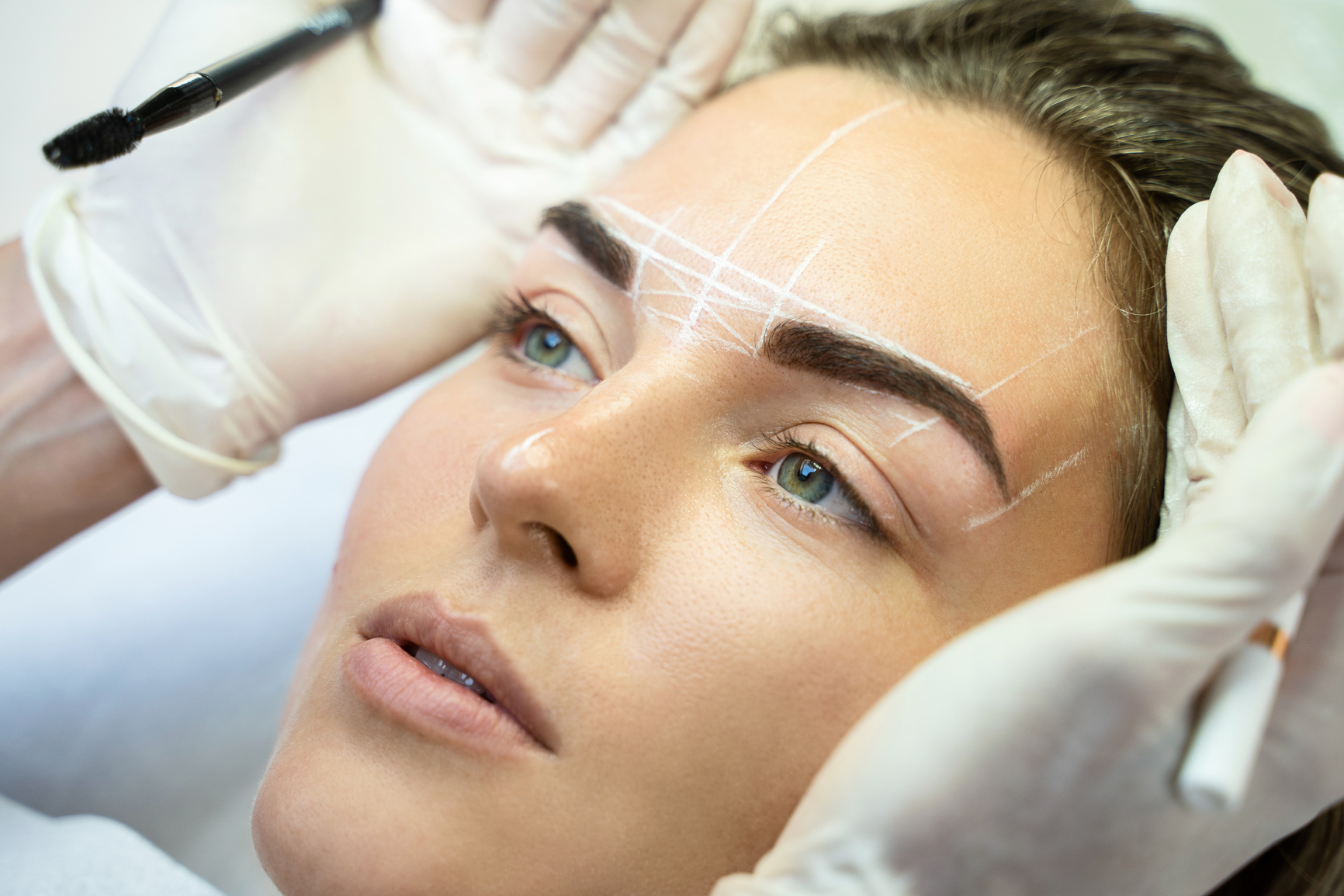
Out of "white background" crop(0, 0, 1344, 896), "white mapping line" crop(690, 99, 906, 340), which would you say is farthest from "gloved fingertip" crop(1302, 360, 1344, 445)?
"white background" crop(0, 0, 1344, 896)

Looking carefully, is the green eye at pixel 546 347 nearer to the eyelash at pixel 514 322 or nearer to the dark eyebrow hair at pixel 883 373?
the eyelash at pixel 514 322

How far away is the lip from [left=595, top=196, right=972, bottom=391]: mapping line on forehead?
0.37m

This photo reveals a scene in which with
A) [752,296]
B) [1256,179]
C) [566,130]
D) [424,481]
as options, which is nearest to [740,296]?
[752,296]

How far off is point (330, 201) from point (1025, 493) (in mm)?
1004

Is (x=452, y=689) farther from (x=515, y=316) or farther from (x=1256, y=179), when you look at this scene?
(x=1256, y=179)

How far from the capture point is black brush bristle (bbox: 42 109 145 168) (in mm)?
883

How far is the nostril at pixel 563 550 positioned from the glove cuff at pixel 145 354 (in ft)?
2.04

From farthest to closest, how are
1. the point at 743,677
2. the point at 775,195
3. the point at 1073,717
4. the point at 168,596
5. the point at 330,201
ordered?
the point at 168,596 < the point at 330,201 < the point at 775,195 < the point at 743,677 < the point at 1073,717

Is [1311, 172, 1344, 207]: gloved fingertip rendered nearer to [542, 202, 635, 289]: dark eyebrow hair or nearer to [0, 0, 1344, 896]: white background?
[542, 202, 635, 289]: dark eyebrow hair

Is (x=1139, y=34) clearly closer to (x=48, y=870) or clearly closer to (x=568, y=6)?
(x=568, y=6)

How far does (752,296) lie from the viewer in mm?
817

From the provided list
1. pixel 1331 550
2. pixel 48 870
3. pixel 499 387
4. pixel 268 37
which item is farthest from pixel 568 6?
pixel 48 870

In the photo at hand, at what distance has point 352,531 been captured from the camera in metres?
0.92

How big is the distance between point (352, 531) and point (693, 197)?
1.61 feet
